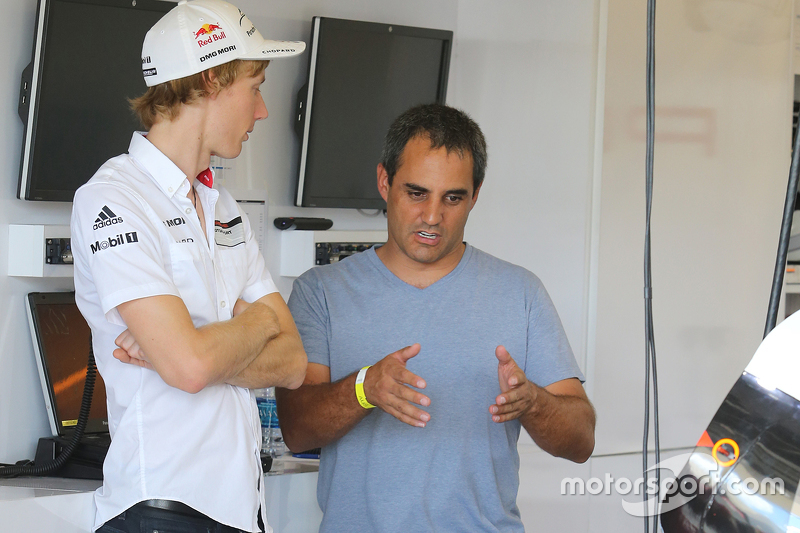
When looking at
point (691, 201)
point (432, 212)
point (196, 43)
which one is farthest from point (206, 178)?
point (691, 201)

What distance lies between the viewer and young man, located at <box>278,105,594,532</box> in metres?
Answer: 1.67

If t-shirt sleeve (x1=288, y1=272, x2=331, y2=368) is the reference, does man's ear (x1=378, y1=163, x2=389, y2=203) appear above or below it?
above

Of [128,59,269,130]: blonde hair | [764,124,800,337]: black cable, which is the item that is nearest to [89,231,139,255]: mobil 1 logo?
[128,59,269,130]: blonde hair

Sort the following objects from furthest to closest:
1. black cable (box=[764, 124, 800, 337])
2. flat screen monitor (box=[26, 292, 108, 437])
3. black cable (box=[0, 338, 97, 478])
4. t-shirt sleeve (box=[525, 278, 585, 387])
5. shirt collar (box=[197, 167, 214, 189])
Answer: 1. flat screen monitor (box=[26, 292, 108, 437])
2. black cable (box=[0, 338, 97, 478])
3. t-shirt sleeve (box=[525, 278, 585, 387])
4. shirt collar (box=[197, 167, 214, 189])
5. black cable (box=[764, 124, 800, 337])

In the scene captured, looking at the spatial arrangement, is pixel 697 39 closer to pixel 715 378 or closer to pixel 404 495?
pixel 715 378

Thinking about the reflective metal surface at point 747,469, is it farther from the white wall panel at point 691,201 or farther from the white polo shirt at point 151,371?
the white wall panel at point 691,201

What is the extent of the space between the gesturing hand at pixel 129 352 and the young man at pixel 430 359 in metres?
0.42

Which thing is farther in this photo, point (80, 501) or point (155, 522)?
point (80, 501)

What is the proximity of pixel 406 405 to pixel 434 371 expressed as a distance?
12.4 inches

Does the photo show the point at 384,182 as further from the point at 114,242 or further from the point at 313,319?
the point at 114,242

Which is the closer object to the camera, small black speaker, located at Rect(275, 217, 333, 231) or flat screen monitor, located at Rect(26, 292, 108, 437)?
flat screen monitor, located at Rect(26, 292, 108, 437)

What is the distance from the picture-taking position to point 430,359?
1.76 meters

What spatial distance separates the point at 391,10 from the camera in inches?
120

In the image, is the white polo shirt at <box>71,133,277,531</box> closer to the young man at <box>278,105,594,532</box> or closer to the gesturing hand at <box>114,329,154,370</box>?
the gesturing hand at <box>114,329,154,370</box>
